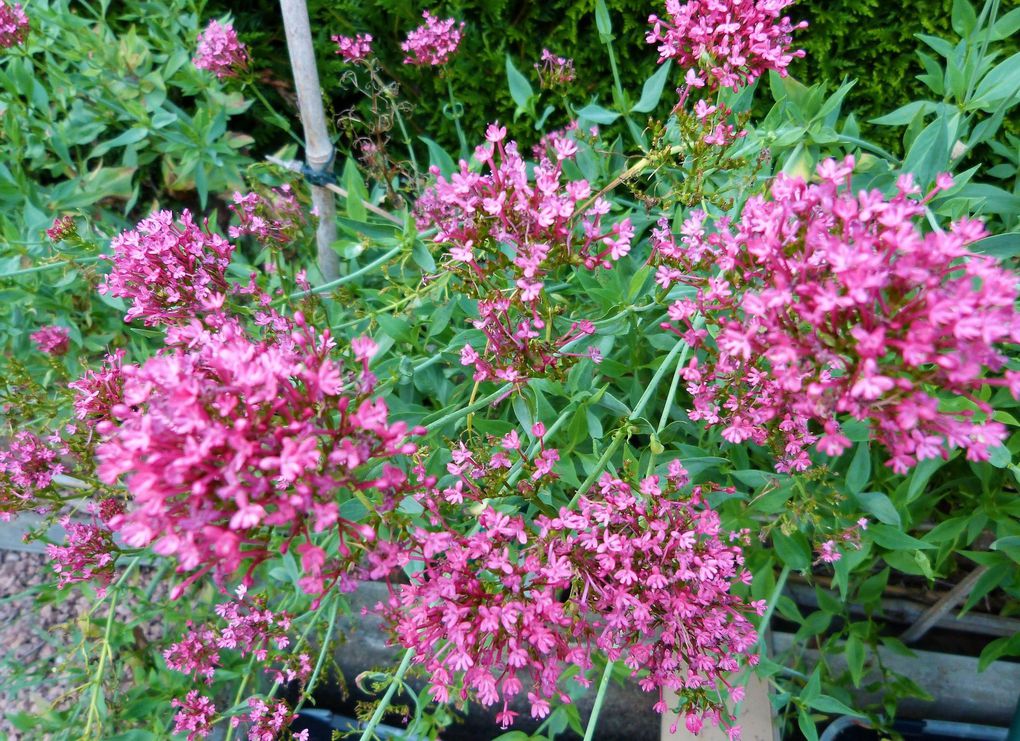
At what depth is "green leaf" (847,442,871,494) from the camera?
55.0 inches

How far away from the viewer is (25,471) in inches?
63.1

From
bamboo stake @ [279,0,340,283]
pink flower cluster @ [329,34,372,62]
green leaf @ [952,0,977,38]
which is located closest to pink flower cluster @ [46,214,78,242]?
bamboo stake @ [279,0,340,283]

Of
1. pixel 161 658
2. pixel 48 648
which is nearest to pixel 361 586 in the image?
pixel 161 658

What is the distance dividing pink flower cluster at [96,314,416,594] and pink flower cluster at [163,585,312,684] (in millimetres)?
647

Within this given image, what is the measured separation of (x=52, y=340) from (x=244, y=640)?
46.5 inches

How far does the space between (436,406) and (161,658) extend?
3.91 feet

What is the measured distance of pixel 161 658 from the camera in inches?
81.3

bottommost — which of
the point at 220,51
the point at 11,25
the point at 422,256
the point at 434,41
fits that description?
the point at 422,256

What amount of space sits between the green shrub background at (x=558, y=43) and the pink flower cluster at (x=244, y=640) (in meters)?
1.71

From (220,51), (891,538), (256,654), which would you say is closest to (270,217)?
(220,51)

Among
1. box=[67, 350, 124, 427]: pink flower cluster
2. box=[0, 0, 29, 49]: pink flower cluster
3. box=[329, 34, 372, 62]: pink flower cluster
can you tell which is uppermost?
box=[0, 0, 29, 49]: pink flower cluster

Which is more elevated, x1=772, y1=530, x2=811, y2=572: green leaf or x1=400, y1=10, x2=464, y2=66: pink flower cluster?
x1=400, y1=10, x2=464, y2=66: pink flower cluster

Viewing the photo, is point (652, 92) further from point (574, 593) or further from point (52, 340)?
point (52, 340)

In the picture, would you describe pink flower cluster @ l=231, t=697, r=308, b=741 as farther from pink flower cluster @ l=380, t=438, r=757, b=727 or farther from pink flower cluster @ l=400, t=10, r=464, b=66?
pink flower cluster @ l=400, t=10, r=464, b=66
